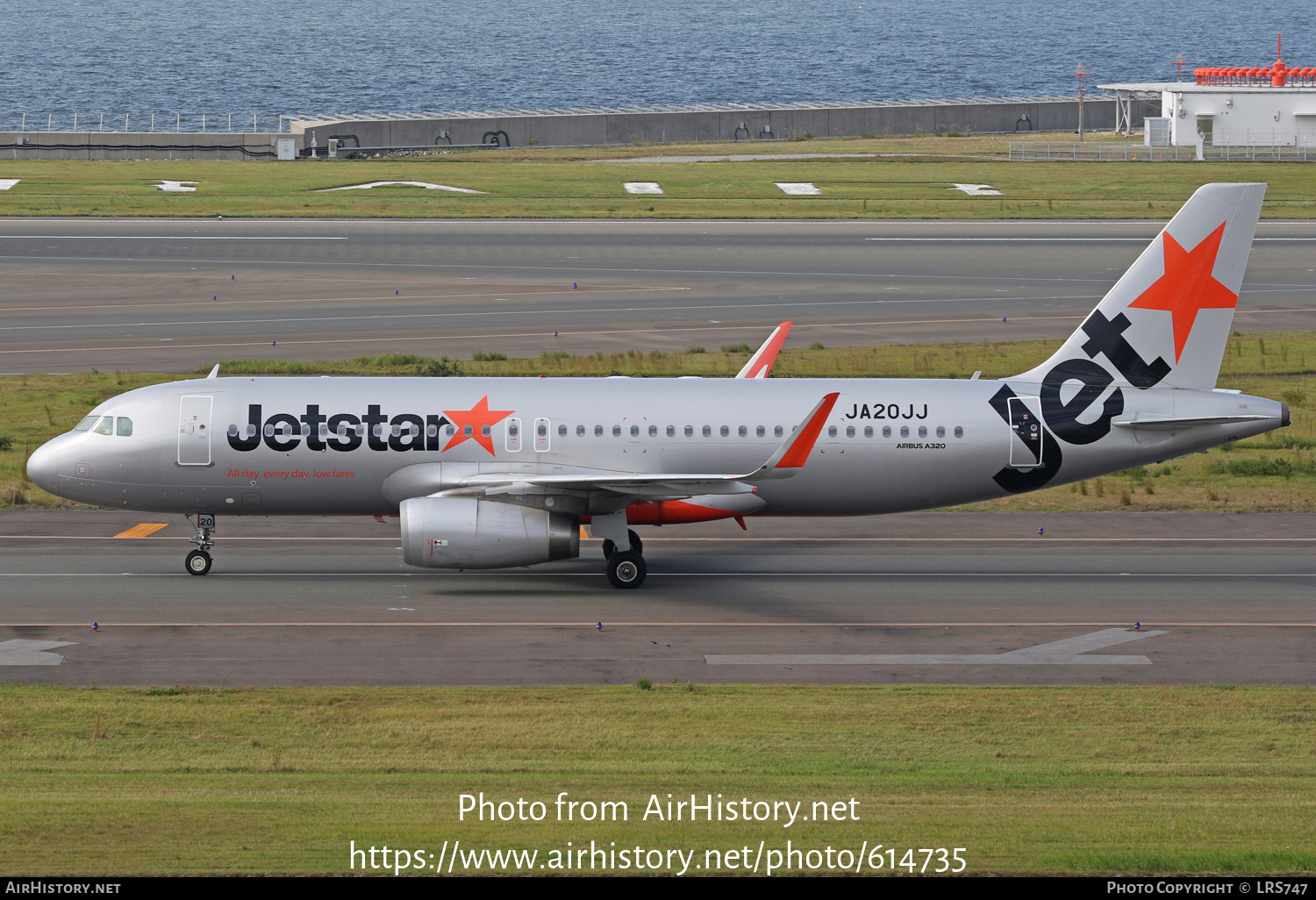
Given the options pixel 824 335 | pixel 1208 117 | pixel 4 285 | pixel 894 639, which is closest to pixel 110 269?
pixel 4 285

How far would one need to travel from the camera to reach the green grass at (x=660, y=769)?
14875 millimetres

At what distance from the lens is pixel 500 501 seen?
3080cm

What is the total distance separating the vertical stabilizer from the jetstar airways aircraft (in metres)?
0.04

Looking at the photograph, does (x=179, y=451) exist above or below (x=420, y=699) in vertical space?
above

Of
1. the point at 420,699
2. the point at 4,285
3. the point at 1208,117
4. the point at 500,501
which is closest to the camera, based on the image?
the point at 420,699

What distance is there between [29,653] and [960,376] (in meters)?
35.8

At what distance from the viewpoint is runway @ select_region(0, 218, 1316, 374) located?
60.9 meters

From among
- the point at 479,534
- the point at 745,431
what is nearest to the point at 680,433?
the point at 745,431

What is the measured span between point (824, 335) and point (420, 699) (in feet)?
135

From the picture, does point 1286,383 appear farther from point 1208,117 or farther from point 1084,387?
point 1208,117

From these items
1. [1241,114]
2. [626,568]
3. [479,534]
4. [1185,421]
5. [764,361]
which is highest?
[1241,114]

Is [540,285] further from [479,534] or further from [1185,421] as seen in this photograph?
[1185,421]

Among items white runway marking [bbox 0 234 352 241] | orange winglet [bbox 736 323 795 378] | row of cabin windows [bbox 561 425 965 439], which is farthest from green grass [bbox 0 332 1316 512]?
white runway marking [bbox 0 234 352 241]

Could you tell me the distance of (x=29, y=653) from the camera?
85.4ft
